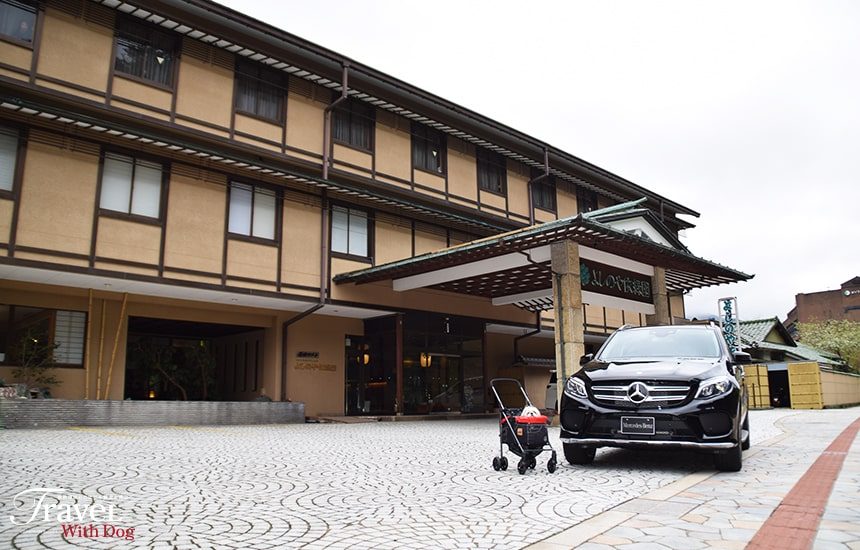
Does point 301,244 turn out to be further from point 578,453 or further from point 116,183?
point 578,453

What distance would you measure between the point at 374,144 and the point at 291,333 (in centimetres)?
615

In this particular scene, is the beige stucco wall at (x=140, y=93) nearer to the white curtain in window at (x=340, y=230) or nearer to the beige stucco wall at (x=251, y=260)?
the beige stucco wall at (x=251, y=260)

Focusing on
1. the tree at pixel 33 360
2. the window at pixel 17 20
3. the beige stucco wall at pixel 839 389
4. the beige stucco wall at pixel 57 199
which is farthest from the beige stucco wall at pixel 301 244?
the beige stucco wall at pixel 839 389

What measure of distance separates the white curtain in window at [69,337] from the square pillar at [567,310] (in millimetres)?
11130

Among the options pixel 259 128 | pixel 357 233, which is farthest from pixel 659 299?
pixel 259 128

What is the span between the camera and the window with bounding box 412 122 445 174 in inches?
797

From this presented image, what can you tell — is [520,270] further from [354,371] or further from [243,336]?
[243,336]

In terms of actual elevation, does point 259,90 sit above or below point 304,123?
above

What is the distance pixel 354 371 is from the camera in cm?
1988

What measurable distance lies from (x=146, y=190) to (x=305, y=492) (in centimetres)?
1148

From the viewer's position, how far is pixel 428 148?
2061cm

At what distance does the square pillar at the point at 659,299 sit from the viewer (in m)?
17.1

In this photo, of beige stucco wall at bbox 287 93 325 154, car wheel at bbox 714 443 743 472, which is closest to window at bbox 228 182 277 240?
beige stucco wall at bbox 287 93 325 154

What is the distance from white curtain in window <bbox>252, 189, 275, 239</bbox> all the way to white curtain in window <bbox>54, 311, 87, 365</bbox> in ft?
15.2
